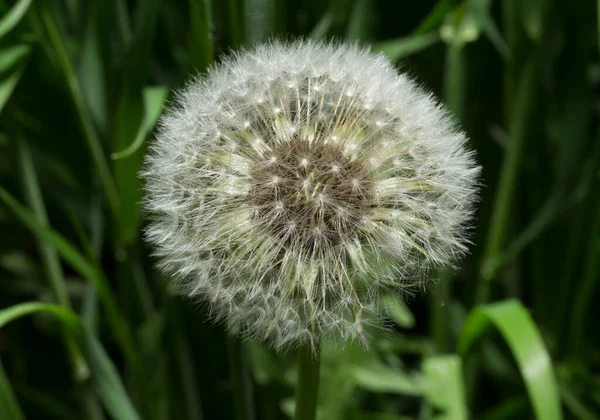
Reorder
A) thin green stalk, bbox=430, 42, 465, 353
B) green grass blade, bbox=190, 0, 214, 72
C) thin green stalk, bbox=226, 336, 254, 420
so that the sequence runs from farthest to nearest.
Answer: thin green stalk, bbox=430, 42, 465, 353, thin green stalk, bbox=226, 336, 254, 420, green grass blade, bbox=190, 0, 214, 72

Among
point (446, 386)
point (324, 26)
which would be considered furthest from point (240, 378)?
point (324, 26)

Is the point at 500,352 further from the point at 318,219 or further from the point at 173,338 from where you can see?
the point at 318,219

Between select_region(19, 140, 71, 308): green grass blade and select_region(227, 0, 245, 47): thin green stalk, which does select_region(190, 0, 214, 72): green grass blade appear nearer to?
select_region(227, 0, 245, 47): thin green stalk

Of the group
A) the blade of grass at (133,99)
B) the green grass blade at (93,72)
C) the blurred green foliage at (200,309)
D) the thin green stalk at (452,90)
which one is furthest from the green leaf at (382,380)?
the green grass blade at (93,72)

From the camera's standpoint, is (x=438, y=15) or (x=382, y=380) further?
(x=382, y=380)

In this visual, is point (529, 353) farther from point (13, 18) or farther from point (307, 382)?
point (13, 18)

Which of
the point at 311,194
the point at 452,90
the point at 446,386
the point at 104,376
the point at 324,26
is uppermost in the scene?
the point at 324,26

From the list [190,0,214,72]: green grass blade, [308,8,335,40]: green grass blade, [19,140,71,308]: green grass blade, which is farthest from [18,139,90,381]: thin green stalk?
[308,8,335,40]: green grass blade
